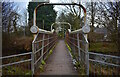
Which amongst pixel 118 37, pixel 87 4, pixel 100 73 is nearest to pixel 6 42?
pixel 118 37

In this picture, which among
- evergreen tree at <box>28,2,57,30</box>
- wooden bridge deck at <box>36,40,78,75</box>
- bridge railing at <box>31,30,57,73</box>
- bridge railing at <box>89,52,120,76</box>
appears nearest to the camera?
bridge railing at <box>89,52,120,76</box>

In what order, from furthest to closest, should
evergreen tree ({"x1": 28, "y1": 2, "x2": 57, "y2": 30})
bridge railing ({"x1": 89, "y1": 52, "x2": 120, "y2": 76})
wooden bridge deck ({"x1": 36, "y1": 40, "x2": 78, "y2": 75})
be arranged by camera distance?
evergreen tree ({"x1": 28, "y1": 2, "x2": 57, "y2": 30}) → wooden bridge deck ({"x1": 36, "y1": 40, "x2": 78, "y2": 75}) → bridge railing ({"x1": 89, "y1": 52, "x2": 120, "y2": 76})

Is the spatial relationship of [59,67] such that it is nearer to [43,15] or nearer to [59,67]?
[59,67]

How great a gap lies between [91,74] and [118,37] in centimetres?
301

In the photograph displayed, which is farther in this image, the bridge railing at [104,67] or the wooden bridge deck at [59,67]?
the wooden bridge deck at [59,67]

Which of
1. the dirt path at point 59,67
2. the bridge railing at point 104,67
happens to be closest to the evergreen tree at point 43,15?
the dirt path at point 59,67

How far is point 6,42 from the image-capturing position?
32.2ft

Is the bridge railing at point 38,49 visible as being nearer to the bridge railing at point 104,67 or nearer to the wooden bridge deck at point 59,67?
the wooden bridge deck at point 59,67

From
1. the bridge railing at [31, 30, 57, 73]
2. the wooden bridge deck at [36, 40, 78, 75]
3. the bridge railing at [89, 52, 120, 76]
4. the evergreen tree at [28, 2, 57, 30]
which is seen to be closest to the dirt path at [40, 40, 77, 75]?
A: the wooden bridge deck at [36, 40, 78, 75]

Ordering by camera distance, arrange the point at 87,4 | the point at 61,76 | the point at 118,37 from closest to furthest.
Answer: the point at 61,76, the point at 118,37, the point at 87,4

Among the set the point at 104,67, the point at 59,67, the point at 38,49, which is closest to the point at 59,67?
the point at 59,67

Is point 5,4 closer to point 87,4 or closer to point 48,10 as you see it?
point 87,4

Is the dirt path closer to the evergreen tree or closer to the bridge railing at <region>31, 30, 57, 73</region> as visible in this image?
the bridge railing at <region>31, 30, 57, 73</region>

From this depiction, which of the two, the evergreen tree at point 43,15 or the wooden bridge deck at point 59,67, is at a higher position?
the evergreen tree at point 43,15
